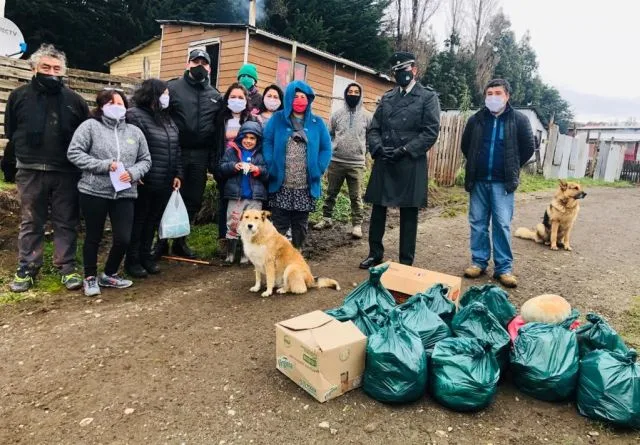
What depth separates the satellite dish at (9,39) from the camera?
8598 mm

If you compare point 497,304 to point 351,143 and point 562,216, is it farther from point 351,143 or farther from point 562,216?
point 562,216

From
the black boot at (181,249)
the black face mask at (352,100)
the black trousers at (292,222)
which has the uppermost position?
the black face mask at (352,100)

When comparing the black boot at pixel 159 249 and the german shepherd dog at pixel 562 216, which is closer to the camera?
the black boot at pixel 159 249

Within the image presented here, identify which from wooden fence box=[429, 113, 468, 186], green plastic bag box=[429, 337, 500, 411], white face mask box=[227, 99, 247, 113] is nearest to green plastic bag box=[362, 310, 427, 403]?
green plastic bag box=[429, 337, 500, 411]

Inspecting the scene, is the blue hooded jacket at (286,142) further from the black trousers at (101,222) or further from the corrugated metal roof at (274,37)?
the corrugated metal roof at (274,37)

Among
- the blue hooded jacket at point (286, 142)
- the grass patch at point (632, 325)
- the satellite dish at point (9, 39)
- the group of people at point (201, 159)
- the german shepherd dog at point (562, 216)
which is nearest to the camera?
the grass patch at point (632, 325)

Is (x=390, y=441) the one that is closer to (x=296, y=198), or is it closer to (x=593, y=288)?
(x=296, y=198)

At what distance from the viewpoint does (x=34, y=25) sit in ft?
54.0

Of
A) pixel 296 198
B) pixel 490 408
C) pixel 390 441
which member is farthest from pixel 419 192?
pixel 390 441

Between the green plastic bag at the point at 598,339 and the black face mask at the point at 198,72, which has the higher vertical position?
the black face mask at the point at 198,72

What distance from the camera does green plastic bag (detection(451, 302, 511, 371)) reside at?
281 cm

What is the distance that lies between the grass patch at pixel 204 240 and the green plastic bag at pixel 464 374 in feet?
12.2

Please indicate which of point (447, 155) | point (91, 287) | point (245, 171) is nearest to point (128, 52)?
point (447, 155)

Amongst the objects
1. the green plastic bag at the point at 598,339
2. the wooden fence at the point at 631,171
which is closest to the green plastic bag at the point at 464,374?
the green plastic bag at the point at 598,339
